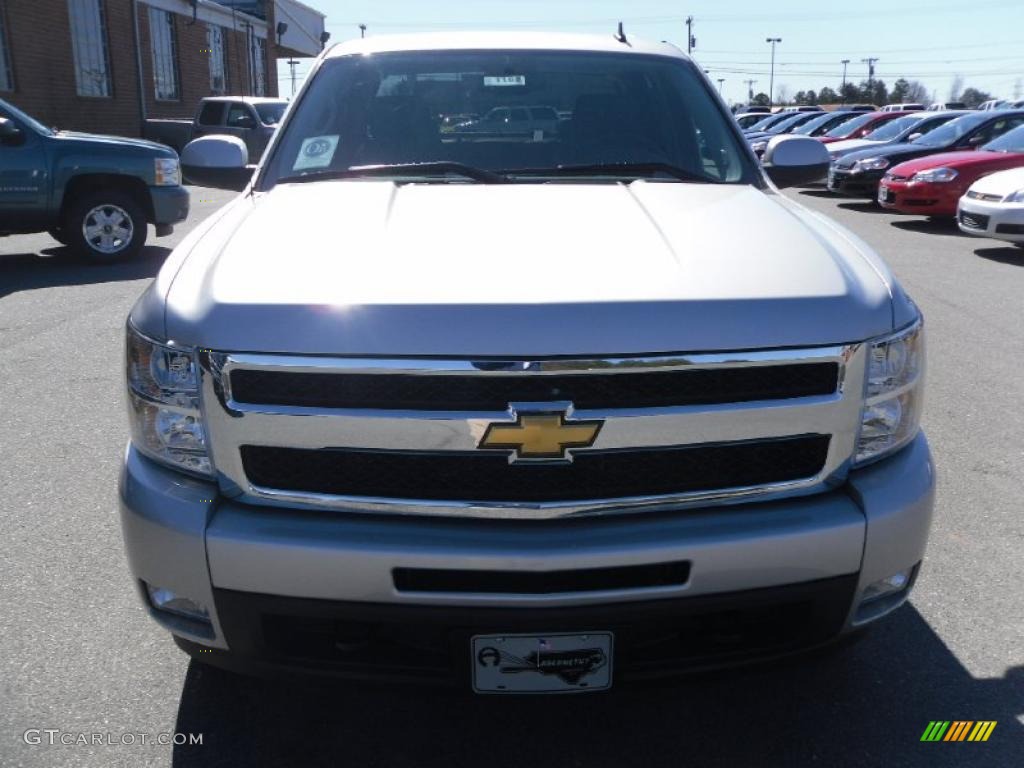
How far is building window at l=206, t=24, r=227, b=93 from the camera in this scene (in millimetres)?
31734

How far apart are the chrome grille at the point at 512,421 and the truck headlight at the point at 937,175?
12.4 meters

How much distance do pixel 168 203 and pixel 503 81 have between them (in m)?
7.76

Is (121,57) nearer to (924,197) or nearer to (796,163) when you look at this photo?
(924,197)

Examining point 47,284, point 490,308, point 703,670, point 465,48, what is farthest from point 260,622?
point 47,284

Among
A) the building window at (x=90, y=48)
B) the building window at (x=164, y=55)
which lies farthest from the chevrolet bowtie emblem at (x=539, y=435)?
the building window at (x=164, y=55)

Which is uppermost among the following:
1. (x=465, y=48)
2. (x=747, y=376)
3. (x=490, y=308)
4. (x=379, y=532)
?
(x=465, y=48)

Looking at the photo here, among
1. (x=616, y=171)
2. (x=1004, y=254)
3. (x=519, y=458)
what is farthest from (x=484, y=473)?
(x=1004, y=254)

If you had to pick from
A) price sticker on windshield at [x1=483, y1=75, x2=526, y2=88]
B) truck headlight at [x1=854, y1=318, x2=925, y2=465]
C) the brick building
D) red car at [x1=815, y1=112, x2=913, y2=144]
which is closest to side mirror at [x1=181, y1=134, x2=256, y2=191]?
price sticker on windshield at [x1=483, y1=75, x2=526, y2=88]

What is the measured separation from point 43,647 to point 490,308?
186cm

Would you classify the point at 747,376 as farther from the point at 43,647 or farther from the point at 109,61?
the point at 109,61

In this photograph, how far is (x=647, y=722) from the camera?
2.64 meters

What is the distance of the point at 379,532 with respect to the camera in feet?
6.93

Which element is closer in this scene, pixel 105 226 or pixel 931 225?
pixel 105 226

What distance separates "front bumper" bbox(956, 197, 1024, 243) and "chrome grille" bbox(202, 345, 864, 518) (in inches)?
373
